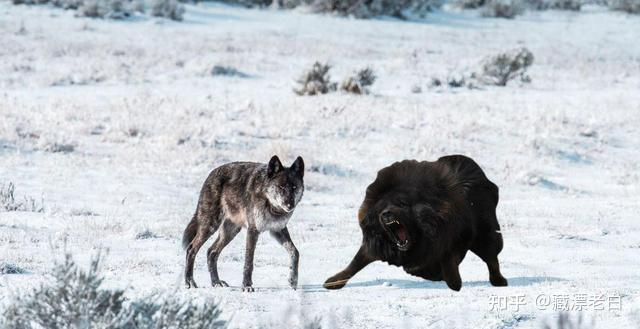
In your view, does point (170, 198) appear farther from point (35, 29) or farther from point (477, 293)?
point (35, 29)

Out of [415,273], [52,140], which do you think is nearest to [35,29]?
[52,140]

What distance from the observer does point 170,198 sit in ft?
43.8

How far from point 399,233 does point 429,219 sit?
0.23 meters

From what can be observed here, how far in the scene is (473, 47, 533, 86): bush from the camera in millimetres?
25516

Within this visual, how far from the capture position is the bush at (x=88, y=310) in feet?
15.2

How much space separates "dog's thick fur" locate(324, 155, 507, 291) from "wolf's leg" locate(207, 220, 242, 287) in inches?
56.7

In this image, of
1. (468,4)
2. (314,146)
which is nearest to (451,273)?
(314,146)

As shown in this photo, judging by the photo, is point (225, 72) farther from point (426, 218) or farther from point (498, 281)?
point (426, 218)

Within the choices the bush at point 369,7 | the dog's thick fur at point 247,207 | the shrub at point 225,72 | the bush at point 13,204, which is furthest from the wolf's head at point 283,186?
the bush at point 369,7

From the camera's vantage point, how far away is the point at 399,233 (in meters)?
5.66

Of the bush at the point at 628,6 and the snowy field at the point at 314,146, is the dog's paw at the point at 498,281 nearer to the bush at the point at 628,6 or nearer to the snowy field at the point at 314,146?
the snowy field at the point at 314,146

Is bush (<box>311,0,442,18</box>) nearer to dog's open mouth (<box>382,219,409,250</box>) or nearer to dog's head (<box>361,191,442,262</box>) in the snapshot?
dog's head (<box>361,191,442,262</box>)

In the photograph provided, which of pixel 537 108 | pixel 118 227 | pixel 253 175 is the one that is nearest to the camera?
pixel 253 175

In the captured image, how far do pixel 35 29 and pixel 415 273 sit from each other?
2555cm
